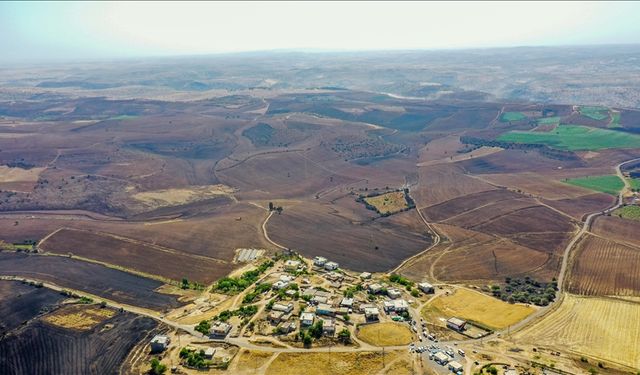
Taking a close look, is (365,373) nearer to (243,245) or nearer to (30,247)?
(243,245)

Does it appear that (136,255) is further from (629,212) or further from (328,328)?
(629,212)

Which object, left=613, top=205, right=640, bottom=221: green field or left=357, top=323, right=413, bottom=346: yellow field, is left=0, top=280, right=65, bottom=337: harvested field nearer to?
left=357, top=323, right=413, bottom=346: yellow field

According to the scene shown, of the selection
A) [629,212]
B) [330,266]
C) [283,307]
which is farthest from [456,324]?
[629,212]

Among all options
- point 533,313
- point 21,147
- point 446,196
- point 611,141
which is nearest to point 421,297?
point 533,313

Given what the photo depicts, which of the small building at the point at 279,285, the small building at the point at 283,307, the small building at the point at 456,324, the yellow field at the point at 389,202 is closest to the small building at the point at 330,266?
the small building at the point at 279,285

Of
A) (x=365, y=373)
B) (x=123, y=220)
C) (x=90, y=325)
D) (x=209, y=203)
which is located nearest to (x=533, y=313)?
(x=365, y=373)

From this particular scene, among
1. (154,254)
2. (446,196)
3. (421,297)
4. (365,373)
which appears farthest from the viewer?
(446,196)

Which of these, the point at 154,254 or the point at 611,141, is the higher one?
the point at 611,141

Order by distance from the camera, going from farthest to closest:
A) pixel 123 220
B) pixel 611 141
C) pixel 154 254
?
pixel 611 141 → pixel 123 220 → pixel 154 254

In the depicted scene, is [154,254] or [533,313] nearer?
[533,313]
